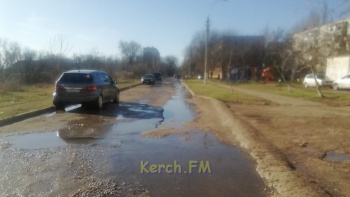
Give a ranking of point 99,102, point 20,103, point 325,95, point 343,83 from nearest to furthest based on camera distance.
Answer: point 99,102 < point 20,103 < point 325,95 < point 343,83

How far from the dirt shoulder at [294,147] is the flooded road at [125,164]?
349 millimetres

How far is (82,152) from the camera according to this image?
6324 mm

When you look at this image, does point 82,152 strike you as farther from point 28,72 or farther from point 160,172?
point 28,72

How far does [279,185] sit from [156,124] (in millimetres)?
5821

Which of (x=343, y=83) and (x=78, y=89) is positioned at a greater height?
(x=78, y=89)

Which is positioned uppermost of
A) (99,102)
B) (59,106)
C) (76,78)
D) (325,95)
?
(76,78)

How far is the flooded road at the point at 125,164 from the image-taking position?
4430mm

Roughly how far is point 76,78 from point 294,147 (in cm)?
908

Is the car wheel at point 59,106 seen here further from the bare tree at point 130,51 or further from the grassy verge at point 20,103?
the bare tree at point 130,51

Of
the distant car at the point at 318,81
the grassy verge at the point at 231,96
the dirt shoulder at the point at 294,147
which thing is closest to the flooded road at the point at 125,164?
the dirt shoulder at the point at 294,147

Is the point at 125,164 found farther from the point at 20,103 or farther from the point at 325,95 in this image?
the point at 325,95

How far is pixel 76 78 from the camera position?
43.3ft

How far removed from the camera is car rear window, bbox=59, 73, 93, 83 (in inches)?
516

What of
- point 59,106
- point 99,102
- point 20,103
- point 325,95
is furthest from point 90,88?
point 325,95
